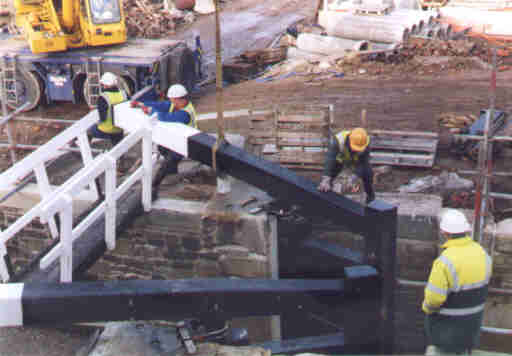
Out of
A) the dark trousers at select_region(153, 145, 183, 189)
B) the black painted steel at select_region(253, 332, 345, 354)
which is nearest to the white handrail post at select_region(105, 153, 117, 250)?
the dark trousers at select_region(153, 145, 183, 189)

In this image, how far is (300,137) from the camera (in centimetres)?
1036

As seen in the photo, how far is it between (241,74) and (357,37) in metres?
4.28

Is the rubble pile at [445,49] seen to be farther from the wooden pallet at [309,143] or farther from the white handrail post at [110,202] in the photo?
the white handrail post at [110,202]

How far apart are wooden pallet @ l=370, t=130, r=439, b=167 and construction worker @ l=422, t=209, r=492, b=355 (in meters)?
4.57

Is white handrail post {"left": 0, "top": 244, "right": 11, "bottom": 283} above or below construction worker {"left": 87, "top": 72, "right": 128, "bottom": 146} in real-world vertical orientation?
below

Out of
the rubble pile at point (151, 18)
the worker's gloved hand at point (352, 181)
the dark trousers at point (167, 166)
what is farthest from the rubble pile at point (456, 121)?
the rubble pile at point (151, 18)

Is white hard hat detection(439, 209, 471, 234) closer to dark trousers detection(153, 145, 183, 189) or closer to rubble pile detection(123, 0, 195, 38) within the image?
dark trousers detection(153, 145, 183, 189)

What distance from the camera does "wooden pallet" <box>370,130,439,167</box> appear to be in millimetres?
10641

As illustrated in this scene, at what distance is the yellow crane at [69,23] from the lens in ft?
52.0

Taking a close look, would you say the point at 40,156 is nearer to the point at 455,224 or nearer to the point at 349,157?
the point at 349,157

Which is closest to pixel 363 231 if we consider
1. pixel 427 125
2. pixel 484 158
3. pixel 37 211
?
pixel 484 158

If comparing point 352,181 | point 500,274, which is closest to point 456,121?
point 352,181

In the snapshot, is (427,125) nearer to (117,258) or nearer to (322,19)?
(117,258)

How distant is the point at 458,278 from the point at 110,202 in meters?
4.17
